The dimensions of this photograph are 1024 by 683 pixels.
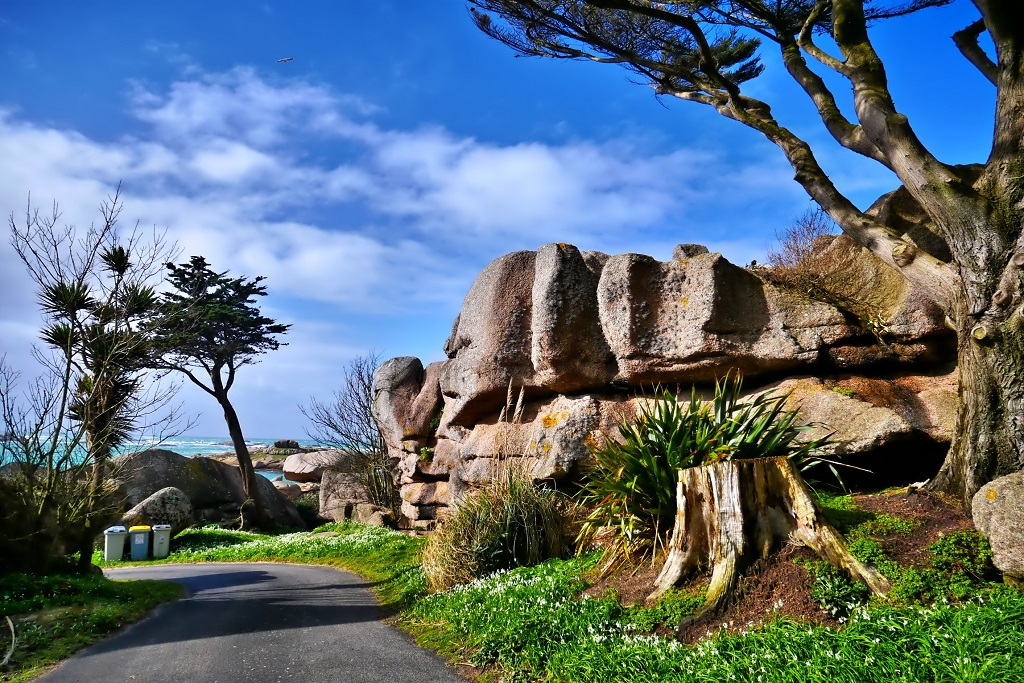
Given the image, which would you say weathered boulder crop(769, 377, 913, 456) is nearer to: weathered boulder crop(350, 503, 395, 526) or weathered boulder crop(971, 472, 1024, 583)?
weathered boulder crop(971, 472, 1024, 583)

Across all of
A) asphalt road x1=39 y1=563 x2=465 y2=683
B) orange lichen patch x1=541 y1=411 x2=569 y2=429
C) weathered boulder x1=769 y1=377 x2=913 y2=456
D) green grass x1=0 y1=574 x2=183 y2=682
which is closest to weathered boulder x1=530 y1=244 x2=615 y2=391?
orange lichen patch x1=541 y1=411 x2=569 y2=429

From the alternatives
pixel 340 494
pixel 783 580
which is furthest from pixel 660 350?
pixel 340 494

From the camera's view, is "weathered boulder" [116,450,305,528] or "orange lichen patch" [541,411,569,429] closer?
"orange lichen patch" [541,411,569,429]

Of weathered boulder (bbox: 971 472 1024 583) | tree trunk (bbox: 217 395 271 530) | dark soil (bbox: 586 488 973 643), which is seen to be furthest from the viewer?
tree trunk (bbox: 217 395 271 530)

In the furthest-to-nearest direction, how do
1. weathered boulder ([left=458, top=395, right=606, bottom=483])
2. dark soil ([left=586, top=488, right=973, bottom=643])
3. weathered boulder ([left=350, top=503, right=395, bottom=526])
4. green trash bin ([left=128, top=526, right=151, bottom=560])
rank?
1. weathered boulder ([left=350, top=503, right=395, bottom=526])
2. green trash bin ([left=128, top=526, right=151, bottom=560])
3. weathered boulder ([left=458, top=395, right=606, bottom=483])
4. dark soil ([left=586, top=488, right=973, bottom=643])

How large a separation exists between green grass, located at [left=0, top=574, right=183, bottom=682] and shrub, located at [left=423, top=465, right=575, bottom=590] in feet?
15.7

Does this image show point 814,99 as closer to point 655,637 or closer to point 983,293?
point 983,293

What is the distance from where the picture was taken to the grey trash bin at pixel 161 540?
22719mm

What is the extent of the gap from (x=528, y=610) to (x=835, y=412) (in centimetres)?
589

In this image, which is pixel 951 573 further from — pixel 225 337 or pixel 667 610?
pixel 225 337

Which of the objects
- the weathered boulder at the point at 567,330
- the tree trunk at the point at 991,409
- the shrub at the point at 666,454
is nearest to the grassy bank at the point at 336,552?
the shrub at the point at 666,454

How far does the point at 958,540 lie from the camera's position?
634 cm

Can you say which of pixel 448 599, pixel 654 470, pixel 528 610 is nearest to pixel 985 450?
pixel 654 470

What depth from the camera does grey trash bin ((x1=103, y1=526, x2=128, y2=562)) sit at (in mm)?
21922
